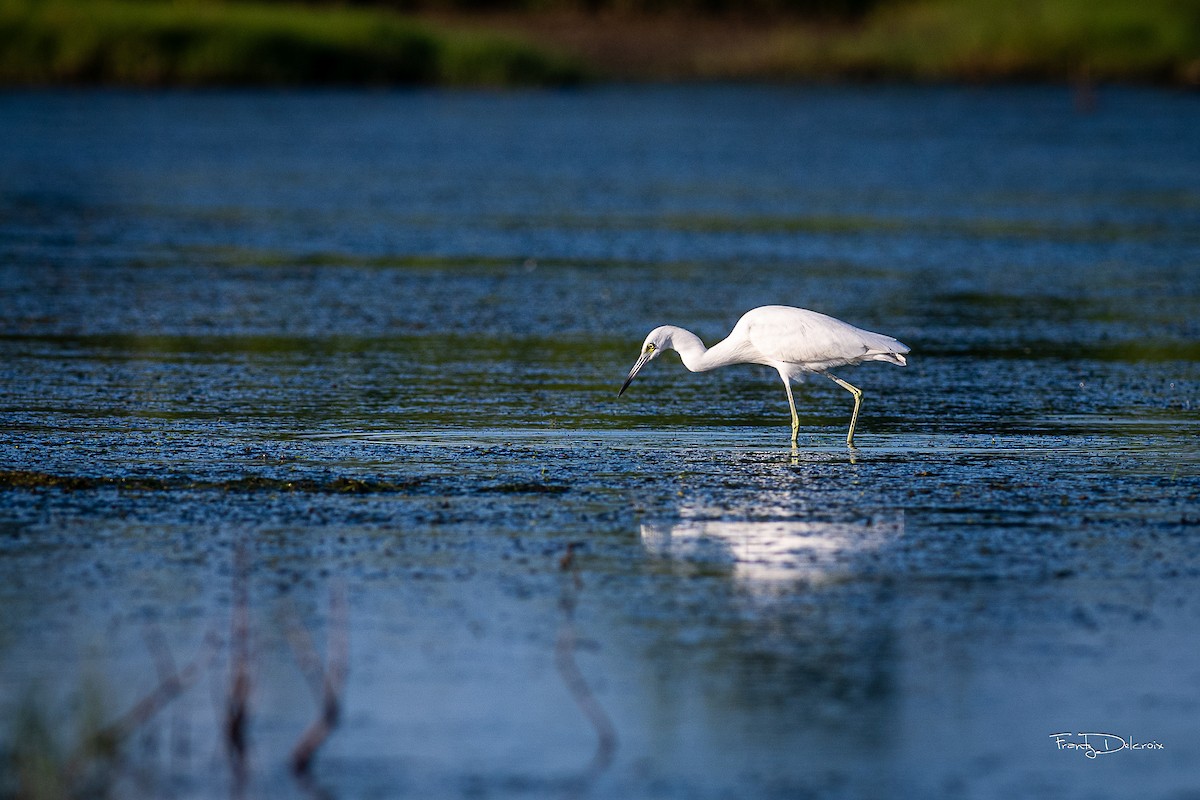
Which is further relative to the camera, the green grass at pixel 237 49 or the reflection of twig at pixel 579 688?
the green grass at pixel 237 49

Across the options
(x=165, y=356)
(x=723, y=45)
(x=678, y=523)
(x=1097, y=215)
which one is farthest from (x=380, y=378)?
(x=723, y=45)

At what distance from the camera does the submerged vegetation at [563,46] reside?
171 feet

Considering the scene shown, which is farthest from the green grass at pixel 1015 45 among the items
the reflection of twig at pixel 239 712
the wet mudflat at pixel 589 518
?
the reflection of twig at pixel 239 712

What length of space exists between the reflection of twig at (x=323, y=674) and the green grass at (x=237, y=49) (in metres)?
46.7

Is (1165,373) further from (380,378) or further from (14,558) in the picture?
(14,558)

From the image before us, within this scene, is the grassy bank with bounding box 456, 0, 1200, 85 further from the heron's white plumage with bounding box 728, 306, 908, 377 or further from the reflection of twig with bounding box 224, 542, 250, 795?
the reflection of twig with bounding box 224, 542, 250, 795

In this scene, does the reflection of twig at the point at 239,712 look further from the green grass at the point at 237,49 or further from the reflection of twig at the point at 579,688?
the green grass at the point at 237,49

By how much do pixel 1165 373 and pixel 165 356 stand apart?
717cm

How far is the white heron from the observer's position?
1141cm

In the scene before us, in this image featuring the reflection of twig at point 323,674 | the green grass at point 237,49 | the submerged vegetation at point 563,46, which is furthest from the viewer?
the submerged vegetation at point 563,46

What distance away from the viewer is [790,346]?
1143cm

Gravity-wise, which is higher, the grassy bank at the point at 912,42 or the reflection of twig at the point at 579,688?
the grassy bank at the point at 912,42

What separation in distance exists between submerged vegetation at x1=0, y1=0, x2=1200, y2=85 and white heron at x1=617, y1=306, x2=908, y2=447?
1543 inches
